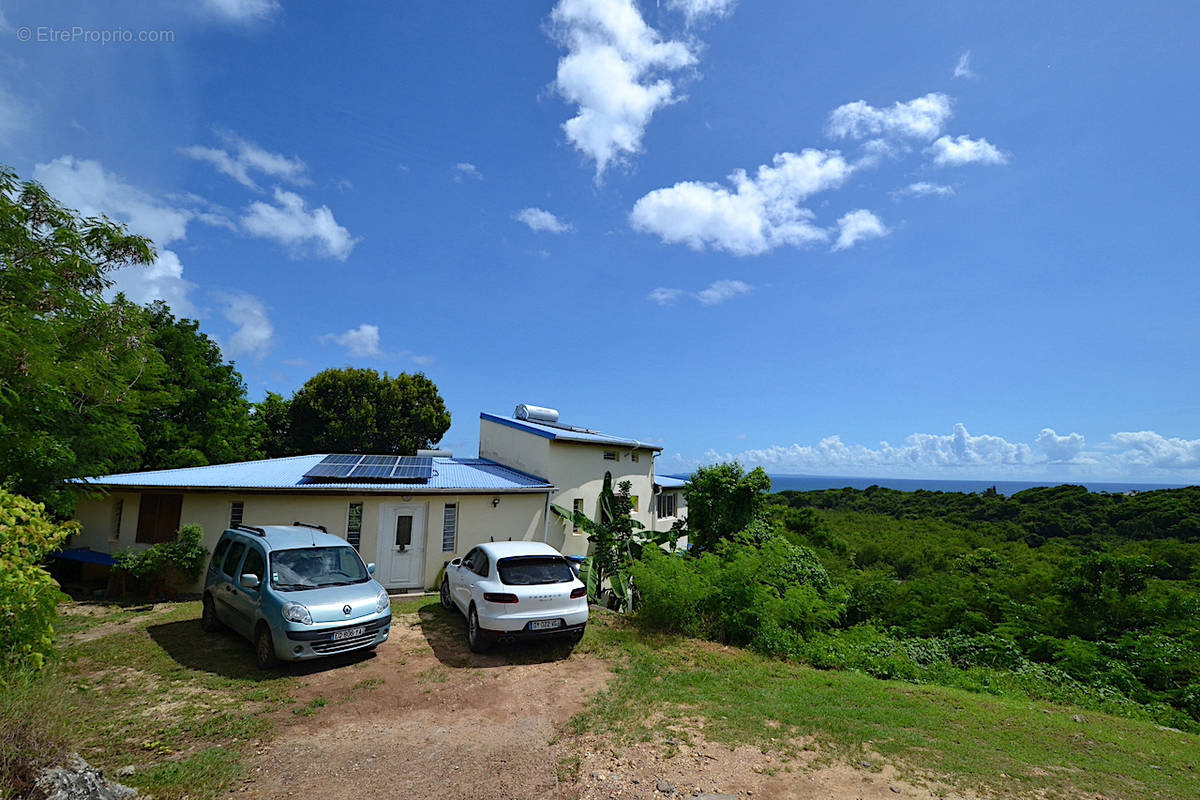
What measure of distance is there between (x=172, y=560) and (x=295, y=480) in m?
3.06

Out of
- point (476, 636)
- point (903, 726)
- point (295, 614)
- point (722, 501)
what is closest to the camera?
point (903, 726)

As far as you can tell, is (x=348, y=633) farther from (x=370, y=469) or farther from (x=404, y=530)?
(x=370, y=469)

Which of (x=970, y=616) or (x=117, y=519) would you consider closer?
(x=117, y=519)

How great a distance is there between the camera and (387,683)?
7.90 m

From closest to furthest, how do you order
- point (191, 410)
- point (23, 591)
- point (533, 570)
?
1. point (23, 591)
2. point (533, 570)
3. point (191, 410)

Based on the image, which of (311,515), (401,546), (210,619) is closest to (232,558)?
(210,619)

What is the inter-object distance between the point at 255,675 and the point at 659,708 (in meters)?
6.01

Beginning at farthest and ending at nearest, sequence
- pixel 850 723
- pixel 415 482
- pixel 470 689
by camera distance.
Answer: pixel 415 482
pixel 470 689
pixel 850 723

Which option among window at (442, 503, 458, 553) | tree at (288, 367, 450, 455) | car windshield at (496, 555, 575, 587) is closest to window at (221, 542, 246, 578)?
car windshield at (496, 555, 575, 587)

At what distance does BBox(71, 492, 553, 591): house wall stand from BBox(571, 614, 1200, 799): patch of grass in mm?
6798

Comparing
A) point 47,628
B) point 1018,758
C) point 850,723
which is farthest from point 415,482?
point 1018,758

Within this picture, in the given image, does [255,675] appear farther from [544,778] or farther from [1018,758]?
[1018,758]

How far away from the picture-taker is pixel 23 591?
4477 millimetres

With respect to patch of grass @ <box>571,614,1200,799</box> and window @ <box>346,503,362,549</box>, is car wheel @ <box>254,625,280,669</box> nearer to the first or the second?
patch of grass @ <box>571,614,1200,799</box>
